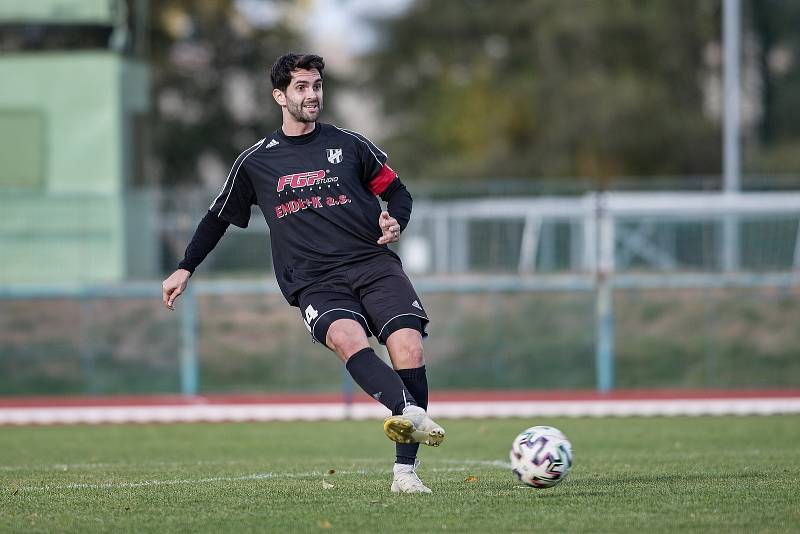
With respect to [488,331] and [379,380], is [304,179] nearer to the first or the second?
[379,380]

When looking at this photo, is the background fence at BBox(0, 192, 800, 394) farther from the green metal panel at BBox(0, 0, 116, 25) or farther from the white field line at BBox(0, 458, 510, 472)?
the white field line at BBox(0, 458, 510, 472)

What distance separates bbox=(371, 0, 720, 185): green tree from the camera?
44219 millimetres

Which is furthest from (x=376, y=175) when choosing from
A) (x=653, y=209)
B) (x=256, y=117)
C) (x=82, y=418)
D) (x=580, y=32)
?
(x=256, y=117)

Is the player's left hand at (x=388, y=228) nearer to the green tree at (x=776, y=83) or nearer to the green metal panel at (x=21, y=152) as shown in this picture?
the green metal panel at (x=21, y=152)

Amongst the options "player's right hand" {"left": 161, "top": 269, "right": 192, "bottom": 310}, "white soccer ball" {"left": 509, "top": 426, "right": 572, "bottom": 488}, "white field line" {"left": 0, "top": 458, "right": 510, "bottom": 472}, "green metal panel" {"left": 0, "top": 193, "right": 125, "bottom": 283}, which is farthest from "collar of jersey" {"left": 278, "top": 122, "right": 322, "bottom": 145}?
"green metal panel" {"left": 0, "top": 193, "right": 125, "bottom": 283}

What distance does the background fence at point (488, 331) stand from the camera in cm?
1975

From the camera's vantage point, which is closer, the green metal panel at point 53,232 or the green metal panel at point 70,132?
the green metal panel at point 53,232

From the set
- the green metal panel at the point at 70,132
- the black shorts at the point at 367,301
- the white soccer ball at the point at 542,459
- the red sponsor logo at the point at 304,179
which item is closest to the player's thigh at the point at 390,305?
the black shorts at the point at 367,301

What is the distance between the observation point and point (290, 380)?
67.1 ft

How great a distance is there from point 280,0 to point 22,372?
32269 mm

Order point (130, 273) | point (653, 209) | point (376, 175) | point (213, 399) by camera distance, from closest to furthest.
Answer: point (376, 175) → point (213, 399) → point (653, 209) → point (130, 273)

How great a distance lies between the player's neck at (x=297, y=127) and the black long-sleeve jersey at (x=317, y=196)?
1.1 inches

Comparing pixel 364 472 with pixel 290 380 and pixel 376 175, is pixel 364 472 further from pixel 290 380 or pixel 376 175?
pixel 290 380

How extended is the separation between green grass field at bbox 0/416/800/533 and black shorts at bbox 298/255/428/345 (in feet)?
3.05
